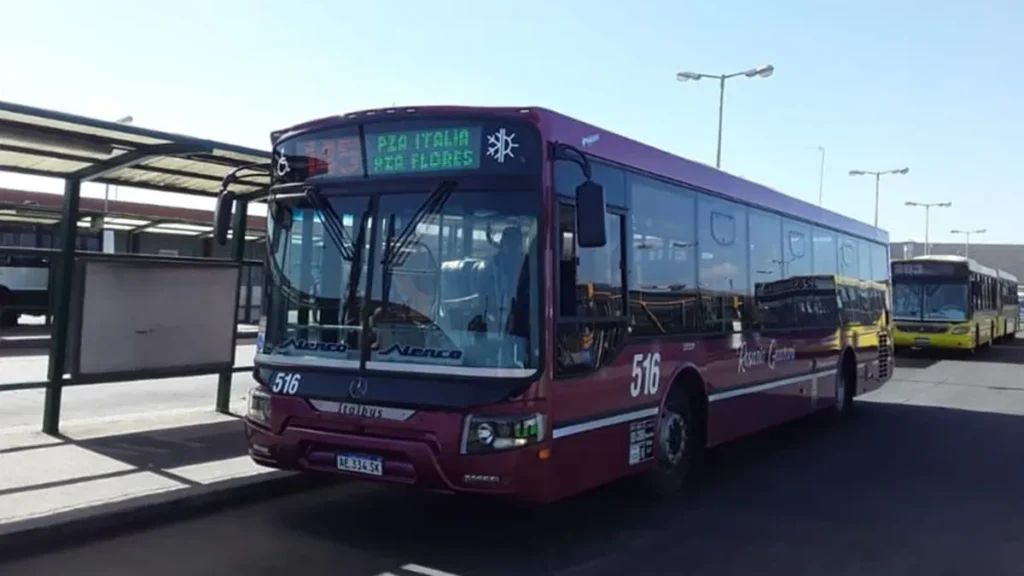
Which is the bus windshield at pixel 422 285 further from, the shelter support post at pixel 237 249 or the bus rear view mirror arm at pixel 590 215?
the shelter support post at pixel 237 249

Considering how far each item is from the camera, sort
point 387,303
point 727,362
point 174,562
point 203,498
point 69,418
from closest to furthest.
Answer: point 174,562
point 387,303
point 203,498
point 727,362
point 69,418

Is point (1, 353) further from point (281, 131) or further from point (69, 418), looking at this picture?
point (281, 131)

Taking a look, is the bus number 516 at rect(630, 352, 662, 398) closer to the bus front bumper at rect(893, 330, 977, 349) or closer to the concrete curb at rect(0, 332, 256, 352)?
the concrete curb at rect(0, 332, 256, 352)

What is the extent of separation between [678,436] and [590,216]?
9.71 ft

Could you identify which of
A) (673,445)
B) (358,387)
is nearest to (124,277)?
(358,387)

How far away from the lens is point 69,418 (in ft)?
37.4

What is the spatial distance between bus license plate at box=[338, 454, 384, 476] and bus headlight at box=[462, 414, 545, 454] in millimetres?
626

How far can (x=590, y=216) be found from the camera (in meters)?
6.19

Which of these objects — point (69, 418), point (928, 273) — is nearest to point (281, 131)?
point (69, 418)

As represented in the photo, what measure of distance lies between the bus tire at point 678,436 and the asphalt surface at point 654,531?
215mm

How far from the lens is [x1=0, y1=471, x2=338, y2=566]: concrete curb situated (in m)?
6.14

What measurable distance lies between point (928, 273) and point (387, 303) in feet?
83.5

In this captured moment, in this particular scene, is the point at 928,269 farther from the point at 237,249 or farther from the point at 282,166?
the point at 282,166

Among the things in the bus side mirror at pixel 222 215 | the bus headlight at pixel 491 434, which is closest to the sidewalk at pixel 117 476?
the bus side mirror at pixel 222 215
